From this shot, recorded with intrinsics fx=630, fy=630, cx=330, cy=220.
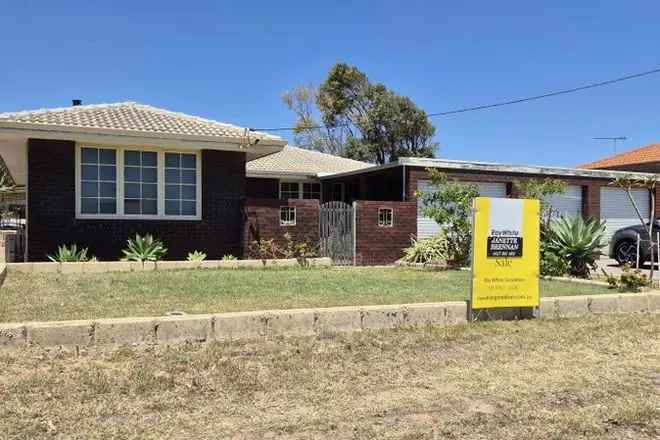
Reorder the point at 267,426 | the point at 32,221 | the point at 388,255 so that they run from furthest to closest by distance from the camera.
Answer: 1. the point at 388,255
2. the point at 32,221
3. the point at 267,426

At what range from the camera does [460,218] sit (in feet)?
50.0

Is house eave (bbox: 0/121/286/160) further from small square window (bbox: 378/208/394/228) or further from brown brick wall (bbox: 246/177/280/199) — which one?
brown brick wall (bbox: 246/177/280/199)

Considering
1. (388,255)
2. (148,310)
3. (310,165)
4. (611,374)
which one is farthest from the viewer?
(310,165)

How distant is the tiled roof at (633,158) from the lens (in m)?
34.2

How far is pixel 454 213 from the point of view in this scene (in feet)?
50.5

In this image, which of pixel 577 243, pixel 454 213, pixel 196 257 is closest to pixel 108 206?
pixel 196 257

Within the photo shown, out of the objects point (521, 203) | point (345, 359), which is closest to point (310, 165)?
point (521, 203)

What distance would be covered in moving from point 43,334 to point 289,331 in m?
2.39

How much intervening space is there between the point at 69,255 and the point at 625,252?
44.6 feet

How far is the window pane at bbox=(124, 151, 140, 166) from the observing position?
13883 millimetres

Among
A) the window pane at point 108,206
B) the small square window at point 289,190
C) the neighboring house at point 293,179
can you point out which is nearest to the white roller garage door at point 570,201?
the neighboring house at point 293,179

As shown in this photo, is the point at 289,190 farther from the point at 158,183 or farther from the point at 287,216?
the point at 158,183

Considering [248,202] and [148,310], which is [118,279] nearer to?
[148,310]

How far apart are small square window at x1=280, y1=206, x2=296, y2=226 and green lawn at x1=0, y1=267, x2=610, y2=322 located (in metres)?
2.71
